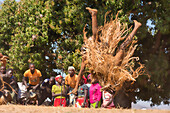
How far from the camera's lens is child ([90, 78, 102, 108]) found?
912 cm

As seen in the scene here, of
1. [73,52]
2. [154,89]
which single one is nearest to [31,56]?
[73,52]

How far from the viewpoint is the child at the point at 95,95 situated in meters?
9.12

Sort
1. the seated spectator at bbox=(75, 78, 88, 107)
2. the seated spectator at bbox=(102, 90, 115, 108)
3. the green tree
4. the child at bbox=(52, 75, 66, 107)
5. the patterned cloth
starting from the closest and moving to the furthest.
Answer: the seated spectator at bbox=(102, 90, 115, 108) < the seated spectator at bbox=(75, 78, 88, 107) < the child at bbox=(52, 75, 66, 107) < the patterned cloth < the green tree

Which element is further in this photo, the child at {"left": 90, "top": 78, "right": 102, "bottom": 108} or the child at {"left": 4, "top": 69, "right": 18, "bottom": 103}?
the child at {"left": 4, "top": 69, "right": 18, "bottom": 103}

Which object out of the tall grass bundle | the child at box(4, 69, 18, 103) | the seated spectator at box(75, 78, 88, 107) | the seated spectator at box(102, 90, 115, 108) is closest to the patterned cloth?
the child at box(4, 69, 18, 103)

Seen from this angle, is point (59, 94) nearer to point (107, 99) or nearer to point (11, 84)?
point (107, 99)

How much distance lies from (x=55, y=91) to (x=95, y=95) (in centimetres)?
159

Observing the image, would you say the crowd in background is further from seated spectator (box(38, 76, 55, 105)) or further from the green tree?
the green tree

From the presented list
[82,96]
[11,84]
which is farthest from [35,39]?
[82,96]

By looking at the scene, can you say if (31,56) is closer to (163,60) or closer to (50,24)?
(50,24)

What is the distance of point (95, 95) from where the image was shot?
922 cm

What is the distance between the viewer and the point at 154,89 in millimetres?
14602

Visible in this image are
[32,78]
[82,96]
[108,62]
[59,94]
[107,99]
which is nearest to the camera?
[108,62]

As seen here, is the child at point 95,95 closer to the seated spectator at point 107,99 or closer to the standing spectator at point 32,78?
the seated spectator at point 107,99
